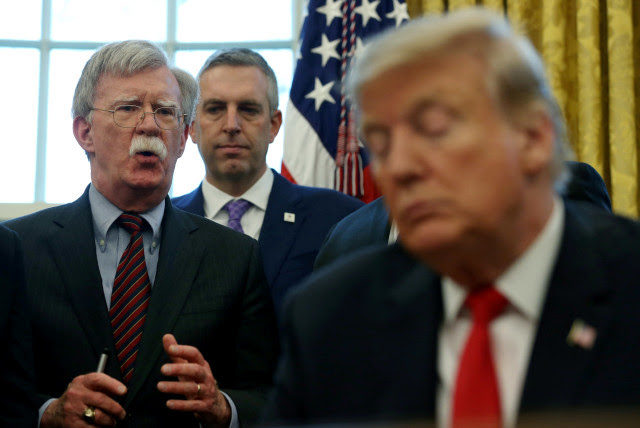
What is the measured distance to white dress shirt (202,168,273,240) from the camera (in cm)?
420

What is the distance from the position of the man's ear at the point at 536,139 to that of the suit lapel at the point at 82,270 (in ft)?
5.99

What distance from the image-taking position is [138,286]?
2924 mm

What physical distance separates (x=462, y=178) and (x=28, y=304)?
5.95 ft

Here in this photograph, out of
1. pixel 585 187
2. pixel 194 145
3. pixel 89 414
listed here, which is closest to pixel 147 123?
pixel 89 414

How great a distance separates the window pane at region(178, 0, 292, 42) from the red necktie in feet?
16.1

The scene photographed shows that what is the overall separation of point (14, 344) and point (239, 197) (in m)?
1.87

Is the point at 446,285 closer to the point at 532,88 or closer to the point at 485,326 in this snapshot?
the point at 485,326

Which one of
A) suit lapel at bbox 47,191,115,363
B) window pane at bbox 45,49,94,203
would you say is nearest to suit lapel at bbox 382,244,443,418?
suit lapel at bbox 47,191,115,363

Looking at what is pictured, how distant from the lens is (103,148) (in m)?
3.22

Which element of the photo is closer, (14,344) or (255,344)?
(14,344)

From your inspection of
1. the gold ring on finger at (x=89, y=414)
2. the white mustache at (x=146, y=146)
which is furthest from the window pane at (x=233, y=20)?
the gold ring on finger at (x=89, y=414)

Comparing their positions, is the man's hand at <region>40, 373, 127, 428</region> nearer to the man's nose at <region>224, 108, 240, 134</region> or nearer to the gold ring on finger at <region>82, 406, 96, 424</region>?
the gold ring on finger at <region>82, 406, 96, 424</region>

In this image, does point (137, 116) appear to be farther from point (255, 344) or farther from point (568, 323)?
point (568, 323)

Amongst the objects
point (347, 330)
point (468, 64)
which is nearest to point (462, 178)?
point (468, 64)
